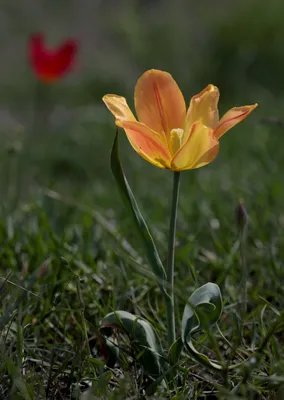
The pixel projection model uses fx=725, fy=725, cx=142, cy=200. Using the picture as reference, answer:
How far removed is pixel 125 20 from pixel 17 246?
3947mm

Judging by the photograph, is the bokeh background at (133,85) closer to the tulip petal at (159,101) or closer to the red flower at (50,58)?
the red flower at (50,58)

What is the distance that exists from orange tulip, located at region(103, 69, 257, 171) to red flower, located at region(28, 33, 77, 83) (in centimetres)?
242

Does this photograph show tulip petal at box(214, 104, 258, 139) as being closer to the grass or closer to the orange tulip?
the orange tulip

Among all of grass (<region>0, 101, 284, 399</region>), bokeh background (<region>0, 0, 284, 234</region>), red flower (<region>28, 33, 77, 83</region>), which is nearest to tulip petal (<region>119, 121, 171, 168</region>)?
grass (<region>0, 101, 284, 399</region>)

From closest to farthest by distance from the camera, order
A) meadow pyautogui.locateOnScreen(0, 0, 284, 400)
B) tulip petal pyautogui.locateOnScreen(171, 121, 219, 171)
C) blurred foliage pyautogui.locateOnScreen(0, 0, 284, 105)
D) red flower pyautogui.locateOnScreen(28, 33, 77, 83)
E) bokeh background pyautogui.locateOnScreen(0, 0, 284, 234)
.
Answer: tulip petal pyautogui.locateOnScreen(171, 121, 219, 171) < meadow pyautogui.locateOnScreen(0, 0, 284, 400) < bokeh background pyautogui.locateOnScreen(0, 0, 284, 234) < red flower pyautogui.locateOnScreen(28, 33, 77, 83) < blurred foliage pyautogui.locateOnScreen(0, 0, 284, 105)

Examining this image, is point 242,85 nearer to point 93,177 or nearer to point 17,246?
point 93,177

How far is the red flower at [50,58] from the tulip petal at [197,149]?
8.30 feet

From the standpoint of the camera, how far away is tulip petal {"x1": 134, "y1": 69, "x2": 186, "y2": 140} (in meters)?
→ 1.16

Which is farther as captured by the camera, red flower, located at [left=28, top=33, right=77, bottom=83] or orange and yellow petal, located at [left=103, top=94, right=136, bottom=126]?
red flower, located at [left=28, top=33, right=77, bottom=83]

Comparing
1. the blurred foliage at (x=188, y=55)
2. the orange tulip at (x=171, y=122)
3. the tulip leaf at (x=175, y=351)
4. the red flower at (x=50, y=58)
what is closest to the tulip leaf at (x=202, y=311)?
the tulip leaf at (x=175, y=351)

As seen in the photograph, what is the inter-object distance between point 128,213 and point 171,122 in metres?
0.17

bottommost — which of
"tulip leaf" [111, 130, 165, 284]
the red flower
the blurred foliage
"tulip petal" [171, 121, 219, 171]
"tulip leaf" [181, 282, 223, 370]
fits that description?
the blurred foliage

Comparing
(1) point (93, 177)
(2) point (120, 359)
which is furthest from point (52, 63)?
(2) point (120, 359)

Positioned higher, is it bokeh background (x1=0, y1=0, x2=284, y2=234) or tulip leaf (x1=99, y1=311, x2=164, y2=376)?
tulip leaf (x1=99, y1=311, x2=164, y2=376)
